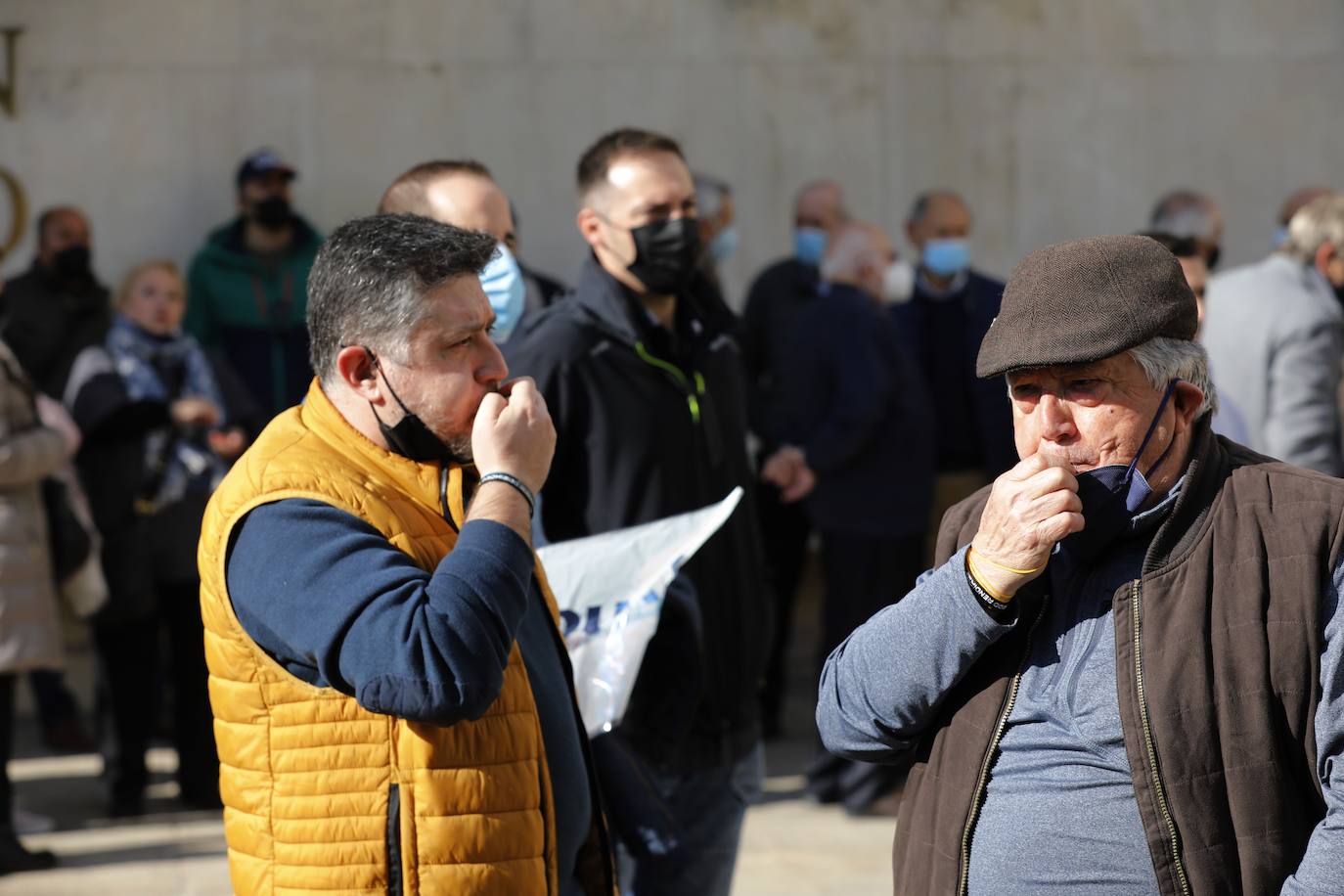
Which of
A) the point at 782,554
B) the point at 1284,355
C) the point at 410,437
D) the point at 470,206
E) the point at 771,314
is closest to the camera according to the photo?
the point at 410,437

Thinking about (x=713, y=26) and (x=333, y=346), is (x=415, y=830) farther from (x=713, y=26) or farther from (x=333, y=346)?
(x=713, y=26)

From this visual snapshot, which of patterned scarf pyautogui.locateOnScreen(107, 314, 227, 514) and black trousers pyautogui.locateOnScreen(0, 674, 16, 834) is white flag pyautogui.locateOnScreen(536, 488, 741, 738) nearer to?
black trousers pyautogui.locateOnScreen(0, 674, 16, 834)

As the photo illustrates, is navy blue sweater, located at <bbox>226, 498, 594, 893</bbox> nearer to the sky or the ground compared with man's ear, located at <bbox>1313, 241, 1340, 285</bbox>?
nearer to the ground

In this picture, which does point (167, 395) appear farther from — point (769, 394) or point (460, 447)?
point (460, 447)

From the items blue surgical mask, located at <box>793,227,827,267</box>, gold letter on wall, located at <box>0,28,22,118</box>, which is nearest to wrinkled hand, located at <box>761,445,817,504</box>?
blue surgical mask, located at <box>793,227,827,267</box>

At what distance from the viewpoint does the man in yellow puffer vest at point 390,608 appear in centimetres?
252

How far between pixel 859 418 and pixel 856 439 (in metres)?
0.08

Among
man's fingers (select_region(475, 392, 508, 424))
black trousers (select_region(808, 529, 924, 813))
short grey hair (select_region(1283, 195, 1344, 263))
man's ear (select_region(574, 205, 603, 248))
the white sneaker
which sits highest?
man's ear (select_region(574, 205, 603, 248))

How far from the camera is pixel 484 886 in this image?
262cm

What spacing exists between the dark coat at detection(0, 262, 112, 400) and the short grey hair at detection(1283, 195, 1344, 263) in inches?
185

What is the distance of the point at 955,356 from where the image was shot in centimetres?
772

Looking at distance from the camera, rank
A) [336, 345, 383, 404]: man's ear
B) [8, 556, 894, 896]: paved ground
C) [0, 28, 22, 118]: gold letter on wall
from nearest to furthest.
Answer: [336, 345, 383, 404]: man's ear < [8, 556, 894, 896]: paved ground < [0, 28, 22, 118]: gold letter on wall

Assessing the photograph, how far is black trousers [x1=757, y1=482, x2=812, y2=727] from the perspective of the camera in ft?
26.9

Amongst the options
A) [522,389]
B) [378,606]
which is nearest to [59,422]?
[522,389]
